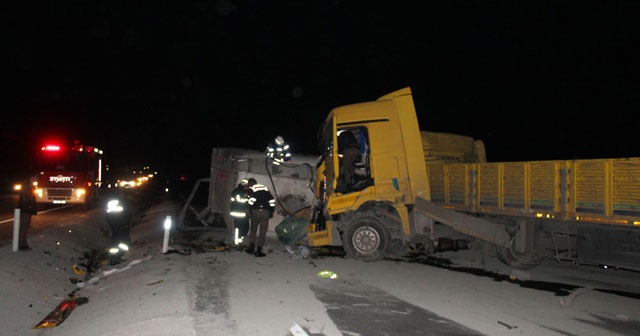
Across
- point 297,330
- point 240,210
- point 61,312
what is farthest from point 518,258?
point 61,312

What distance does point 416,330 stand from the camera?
5730mm

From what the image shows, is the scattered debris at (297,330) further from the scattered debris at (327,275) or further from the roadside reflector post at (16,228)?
the roadside reflector post at (16,228)

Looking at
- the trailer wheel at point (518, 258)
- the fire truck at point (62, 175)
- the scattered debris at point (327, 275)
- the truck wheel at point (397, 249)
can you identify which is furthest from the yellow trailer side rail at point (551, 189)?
the fire truck at point (62, 175)

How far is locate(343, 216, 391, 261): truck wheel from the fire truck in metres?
14.9

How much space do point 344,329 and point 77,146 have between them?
18.9 m

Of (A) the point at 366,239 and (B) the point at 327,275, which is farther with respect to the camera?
(A) the point at 366,239

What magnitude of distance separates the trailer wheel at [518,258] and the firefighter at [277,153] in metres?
6.00

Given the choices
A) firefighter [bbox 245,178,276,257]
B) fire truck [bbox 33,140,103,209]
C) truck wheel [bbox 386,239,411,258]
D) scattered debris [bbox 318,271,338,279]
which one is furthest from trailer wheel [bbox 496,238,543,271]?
fire truck [bbox 33,140,103,209]

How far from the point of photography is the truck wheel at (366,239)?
1000 cm

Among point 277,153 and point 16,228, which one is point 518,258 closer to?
point 277,153

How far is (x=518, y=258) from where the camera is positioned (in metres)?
9.52

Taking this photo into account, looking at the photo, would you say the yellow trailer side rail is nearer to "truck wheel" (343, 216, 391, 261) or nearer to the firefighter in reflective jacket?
"truck wheel" (343, 216, 391, 261)

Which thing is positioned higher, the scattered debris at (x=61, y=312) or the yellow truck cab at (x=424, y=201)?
the yellow truck cab at (x=424, y=201)

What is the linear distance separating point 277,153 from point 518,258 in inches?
256
